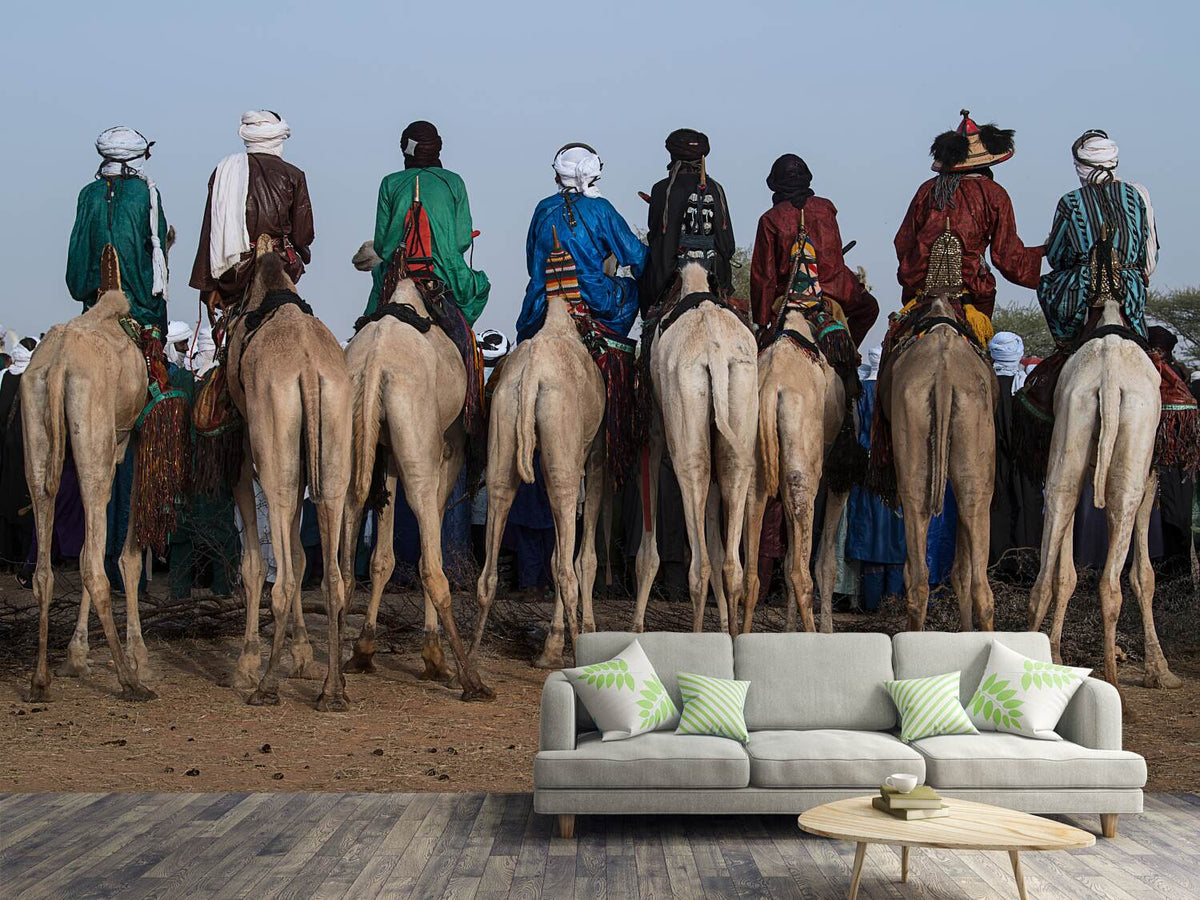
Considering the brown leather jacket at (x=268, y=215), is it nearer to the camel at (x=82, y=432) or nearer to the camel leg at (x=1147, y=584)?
the camel at (x=82, y=432)

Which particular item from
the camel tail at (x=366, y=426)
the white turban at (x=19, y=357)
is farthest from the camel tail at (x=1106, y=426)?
the white turban at (x=19, y=357)

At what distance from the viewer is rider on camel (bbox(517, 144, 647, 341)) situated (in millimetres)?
8891

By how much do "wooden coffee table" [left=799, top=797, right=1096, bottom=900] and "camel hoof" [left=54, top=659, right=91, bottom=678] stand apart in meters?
5.49

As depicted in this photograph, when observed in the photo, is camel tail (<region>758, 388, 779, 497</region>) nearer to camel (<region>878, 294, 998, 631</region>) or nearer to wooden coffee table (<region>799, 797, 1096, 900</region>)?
camel (<region>878, 294, 998, 631</region>)

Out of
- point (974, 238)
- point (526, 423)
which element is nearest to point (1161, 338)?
point (974, 238)

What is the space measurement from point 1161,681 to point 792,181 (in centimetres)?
370

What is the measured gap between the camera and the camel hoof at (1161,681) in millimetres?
8461

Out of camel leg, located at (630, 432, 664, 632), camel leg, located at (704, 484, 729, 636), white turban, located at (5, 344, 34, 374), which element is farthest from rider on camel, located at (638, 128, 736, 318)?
white turban, located at (5, 344, 34, 374)

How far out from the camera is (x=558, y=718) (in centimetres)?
545

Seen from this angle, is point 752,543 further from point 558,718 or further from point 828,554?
point 558,718

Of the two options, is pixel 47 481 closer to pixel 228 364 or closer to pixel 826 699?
pixel 228 364

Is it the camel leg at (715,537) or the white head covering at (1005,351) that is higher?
the white head covering at (1005,351)

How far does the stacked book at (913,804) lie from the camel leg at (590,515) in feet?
14.5

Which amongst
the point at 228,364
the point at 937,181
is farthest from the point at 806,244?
the point at 228,364
